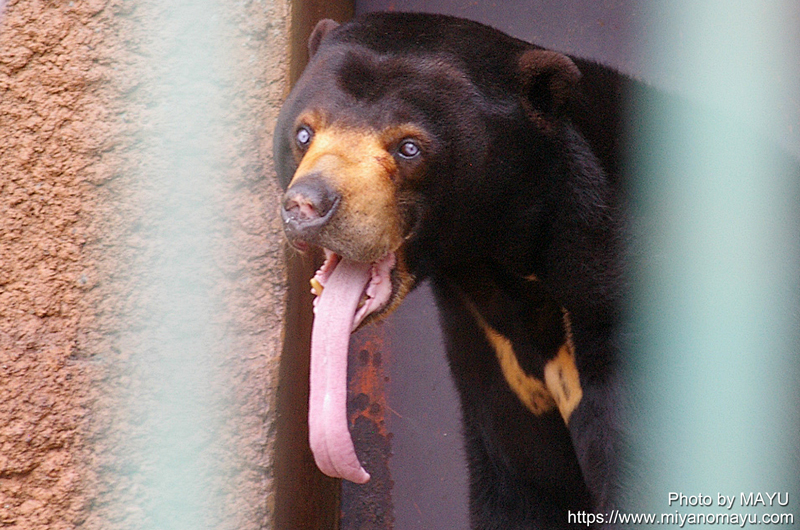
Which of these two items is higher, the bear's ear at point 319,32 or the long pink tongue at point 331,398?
the bear's ear at point 319,32

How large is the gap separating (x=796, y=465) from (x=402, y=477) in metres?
1.88

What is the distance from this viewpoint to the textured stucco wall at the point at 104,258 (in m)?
2.93

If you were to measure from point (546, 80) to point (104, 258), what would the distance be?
4.58 feet

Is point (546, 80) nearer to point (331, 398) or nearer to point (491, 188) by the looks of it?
point (491, 188)

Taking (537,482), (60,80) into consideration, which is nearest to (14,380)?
(60,80)

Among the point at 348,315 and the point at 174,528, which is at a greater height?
the point at 348,315

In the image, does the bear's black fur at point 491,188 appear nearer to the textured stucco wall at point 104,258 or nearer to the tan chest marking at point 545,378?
the tan chest marking at point 545,378

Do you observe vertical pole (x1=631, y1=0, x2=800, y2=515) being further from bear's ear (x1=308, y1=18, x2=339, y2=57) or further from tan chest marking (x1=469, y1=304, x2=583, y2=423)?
bear's ear (x1=308, y1=18, x2=339, y2=57)

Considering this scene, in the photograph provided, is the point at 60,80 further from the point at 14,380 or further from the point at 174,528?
the point at 174,528

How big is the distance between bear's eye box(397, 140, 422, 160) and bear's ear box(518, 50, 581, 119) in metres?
0.41

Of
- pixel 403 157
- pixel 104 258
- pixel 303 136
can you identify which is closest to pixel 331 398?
pixel 403 157

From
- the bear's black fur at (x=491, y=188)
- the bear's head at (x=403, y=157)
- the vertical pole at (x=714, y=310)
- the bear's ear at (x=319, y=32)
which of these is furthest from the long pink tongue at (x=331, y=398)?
the bear's ear at (x=319, y=32)

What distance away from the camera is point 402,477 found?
4230mm

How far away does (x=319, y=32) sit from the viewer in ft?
10.2
